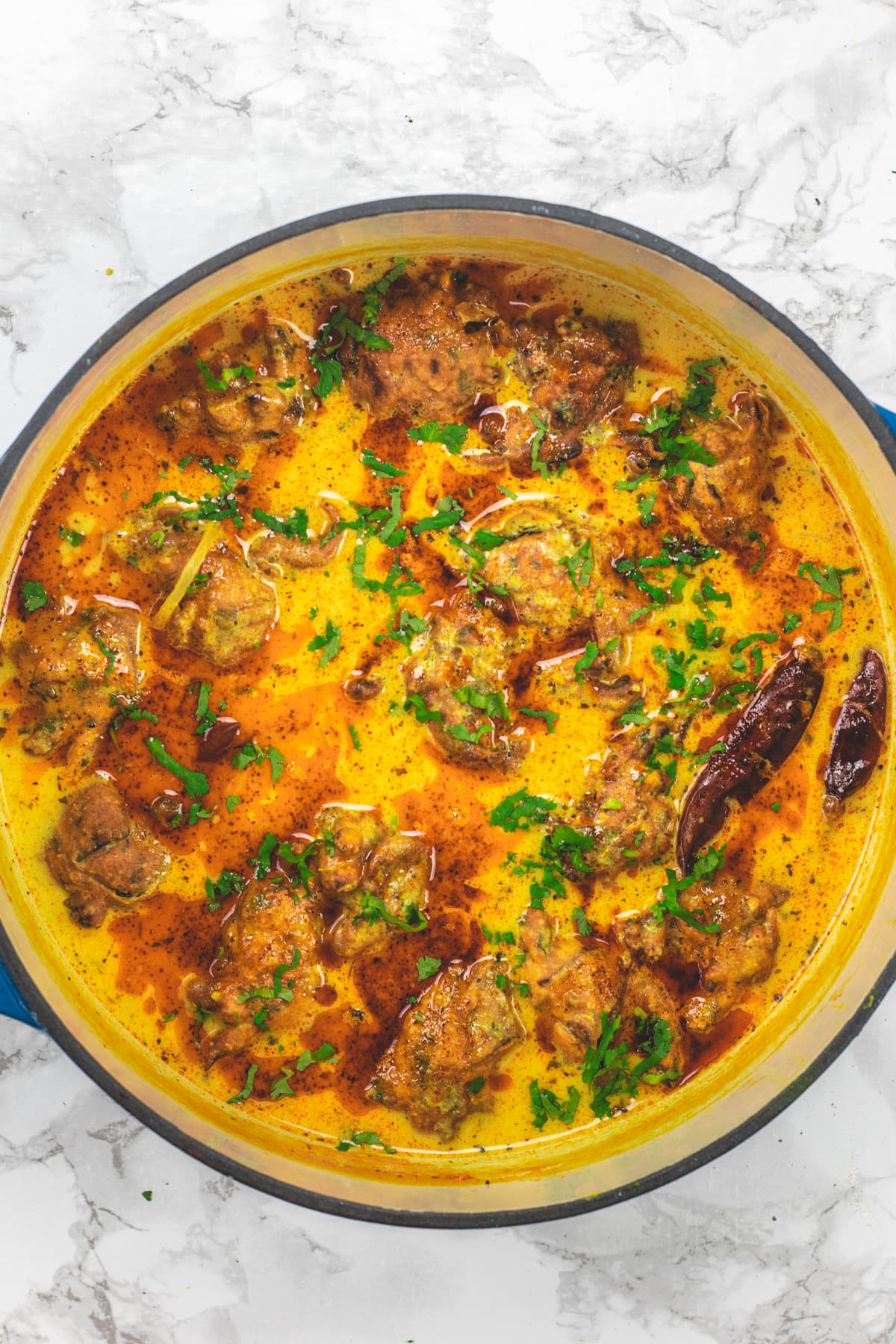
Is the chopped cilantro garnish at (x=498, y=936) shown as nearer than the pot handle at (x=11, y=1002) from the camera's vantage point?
No

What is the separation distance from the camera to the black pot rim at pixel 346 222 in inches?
127

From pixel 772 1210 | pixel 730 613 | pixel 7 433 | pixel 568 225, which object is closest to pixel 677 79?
pixel 568 225

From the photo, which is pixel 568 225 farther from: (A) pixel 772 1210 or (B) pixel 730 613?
(A) pixel 772 1210

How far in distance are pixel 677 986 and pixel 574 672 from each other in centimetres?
126

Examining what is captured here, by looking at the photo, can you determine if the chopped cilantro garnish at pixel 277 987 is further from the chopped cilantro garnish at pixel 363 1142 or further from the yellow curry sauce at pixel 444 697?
the chopped cilantro garnish at pixel 363 1142

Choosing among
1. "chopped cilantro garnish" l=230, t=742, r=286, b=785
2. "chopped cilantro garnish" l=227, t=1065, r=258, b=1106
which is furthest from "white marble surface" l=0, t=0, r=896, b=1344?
"chopped cilantro garnish" l=230, t=742, r=286, b=785

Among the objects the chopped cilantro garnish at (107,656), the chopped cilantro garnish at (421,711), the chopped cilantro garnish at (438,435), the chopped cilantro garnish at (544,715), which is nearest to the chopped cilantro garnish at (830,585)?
the chopped cilantro garnish at (544,715)

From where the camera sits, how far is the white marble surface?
3945 millimetres

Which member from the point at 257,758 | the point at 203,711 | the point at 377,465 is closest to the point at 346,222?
the point at 377,465

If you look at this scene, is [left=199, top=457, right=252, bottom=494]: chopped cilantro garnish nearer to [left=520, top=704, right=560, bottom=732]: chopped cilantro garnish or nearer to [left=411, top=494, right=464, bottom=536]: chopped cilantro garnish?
[left=411, top=494, right=464, bottom=536]: chopped cilantro garnish

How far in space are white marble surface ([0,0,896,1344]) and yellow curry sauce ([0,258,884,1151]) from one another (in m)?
0.55

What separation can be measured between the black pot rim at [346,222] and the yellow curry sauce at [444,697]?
0.42 m

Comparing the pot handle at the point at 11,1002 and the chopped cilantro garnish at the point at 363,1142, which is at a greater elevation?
the pot handle at the point at 11,1002

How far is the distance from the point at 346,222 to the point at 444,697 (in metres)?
1.62
